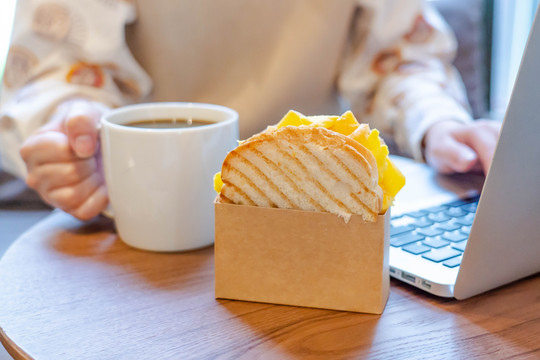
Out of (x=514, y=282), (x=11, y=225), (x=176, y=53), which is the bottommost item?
(x=11, y=225)

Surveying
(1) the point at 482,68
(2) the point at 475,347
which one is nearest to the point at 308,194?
(2) the point at 475,347

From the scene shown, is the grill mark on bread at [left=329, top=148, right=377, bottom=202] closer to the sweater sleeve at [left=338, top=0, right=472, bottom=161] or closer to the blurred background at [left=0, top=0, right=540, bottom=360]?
the sweater sleeve at [left=338, top=0, right=472, bottom=161]

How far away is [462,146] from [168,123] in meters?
0.39

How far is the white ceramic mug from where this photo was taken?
54 centimetres

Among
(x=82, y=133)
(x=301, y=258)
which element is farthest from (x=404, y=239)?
(x=82, y=133)

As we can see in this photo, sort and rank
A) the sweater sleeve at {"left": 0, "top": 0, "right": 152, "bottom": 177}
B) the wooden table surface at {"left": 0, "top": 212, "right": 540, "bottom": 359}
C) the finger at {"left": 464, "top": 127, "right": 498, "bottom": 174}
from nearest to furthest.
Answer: the wooden table surface at {"left": 0, "top": 212, "right": 540, "bottom": 359}
the finger at {"left": 464, "top": 127, "right": 498, "bottom": 174}
the sweater sleeve at {"left": 0, "top": 0, "right": 152, "bottom": 177}

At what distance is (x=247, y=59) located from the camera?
0.98 metres

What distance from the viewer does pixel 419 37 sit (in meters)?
1.03

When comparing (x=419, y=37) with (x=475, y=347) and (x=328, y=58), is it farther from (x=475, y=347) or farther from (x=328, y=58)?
(x=475, y=347)

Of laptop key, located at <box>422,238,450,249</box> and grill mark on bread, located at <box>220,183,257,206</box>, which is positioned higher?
grill mark on bread, located at <box>220,183,257,206</box>

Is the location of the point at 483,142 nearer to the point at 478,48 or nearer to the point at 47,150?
the point at 47,150

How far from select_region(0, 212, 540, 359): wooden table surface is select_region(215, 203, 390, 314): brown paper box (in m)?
0.01

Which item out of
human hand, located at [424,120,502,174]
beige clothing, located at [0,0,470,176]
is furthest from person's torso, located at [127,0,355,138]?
human hand, located at [424,120,502,174]

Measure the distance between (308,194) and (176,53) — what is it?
61 centimetres
